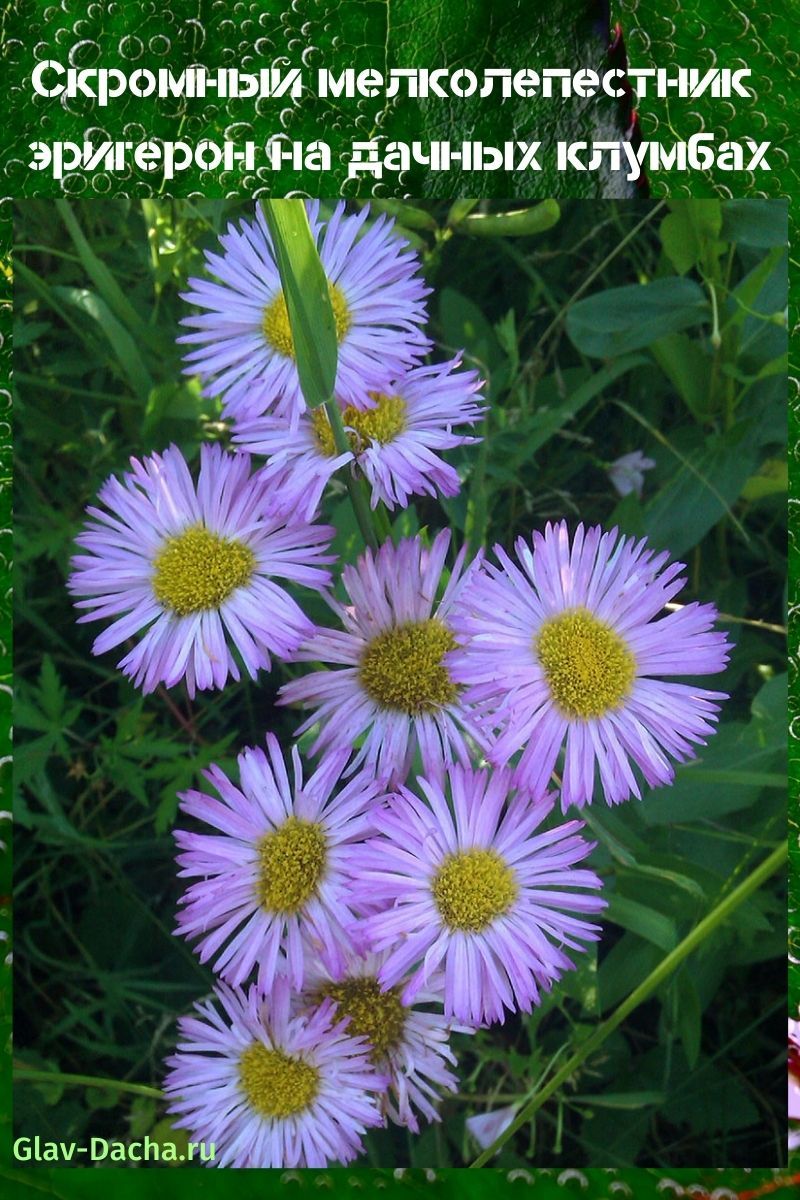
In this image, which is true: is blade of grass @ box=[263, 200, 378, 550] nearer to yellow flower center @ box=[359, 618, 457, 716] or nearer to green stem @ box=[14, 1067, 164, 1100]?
yellow flower center @ box=[359, 618, 457, 716]

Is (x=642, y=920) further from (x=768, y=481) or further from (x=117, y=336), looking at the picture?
(x=117, y=336)

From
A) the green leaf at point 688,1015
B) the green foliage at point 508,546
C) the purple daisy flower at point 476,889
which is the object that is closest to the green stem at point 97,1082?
the green foliage at point 508,546

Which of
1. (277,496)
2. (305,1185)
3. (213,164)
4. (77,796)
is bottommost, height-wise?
(305,1185)

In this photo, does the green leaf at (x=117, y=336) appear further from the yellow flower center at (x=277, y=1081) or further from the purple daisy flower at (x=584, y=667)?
the yellow flower center at (x=277, y=1081)

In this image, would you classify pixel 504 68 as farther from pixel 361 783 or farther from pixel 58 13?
pixel 361 783

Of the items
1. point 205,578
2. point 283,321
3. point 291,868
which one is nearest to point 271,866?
point 291,868

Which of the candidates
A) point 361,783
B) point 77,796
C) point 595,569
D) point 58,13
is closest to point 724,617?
point 595,569
